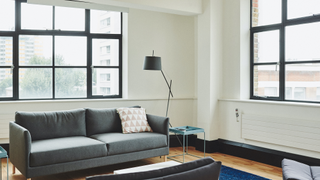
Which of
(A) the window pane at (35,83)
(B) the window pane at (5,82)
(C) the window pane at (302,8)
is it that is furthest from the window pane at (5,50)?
(C) the window pane at (302,8)

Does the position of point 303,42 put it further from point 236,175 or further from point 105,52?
point 105,52

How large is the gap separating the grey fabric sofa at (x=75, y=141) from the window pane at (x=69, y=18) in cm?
171

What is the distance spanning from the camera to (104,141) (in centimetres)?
374

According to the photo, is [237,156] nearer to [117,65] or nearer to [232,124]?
[232,124]

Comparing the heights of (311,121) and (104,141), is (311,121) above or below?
above

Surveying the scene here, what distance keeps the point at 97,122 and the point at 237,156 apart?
232 centimetres

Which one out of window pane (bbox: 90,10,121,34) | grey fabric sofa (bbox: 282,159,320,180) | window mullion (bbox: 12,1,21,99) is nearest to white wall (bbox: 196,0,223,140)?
window pane (bbox: 90,10,121,34)

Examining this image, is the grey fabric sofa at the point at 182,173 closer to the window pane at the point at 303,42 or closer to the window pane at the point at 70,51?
the window pane at the point at 303,42

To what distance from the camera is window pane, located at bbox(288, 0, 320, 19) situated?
396 centimetres

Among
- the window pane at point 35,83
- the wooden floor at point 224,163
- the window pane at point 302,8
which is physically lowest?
the wooden floor at point 224,163

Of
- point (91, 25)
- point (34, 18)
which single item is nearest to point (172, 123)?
point (91, 25)

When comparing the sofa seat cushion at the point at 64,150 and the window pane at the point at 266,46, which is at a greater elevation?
the window pane at the point at 266,46

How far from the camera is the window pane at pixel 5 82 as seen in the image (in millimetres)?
4695

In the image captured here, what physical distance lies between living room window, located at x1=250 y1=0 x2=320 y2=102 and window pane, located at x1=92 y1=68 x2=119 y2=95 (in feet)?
8.02
